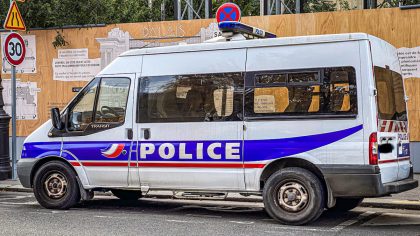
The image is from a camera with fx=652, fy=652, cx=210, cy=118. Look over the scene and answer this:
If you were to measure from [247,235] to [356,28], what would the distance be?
21.8ft

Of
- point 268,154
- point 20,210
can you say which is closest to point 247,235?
point 268,154

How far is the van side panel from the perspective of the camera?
26.2ft

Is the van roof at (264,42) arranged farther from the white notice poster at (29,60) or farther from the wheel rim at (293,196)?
the white notice poster at (29,60)

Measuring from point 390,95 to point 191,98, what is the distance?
8.77 ft

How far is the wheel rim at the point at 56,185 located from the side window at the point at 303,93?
3.20 meters

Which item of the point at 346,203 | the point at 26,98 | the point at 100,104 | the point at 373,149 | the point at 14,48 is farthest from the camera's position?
the point at 26,98

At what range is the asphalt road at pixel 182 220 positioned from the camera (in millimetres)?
8000

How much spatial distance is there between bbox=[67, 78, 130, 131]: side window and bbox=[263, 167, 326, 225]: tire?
2.53m

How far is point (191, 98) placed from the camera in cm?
903

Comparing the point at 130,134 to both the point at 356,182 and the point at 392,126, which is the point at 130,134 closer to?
the point at 356,182

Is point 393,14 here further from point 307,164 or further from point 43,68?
point 43,68

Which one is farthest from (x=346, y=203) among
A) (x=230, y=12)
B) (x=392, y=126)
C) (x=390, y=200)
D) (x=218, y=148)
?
(x=230, y=12)

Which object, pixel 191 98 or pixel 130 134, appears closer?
pixel 191 98

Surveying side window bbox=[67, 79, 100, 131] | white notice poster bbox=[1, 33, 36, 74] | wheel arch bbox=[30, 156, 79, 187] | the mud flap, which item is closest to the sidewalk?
the mud flap
